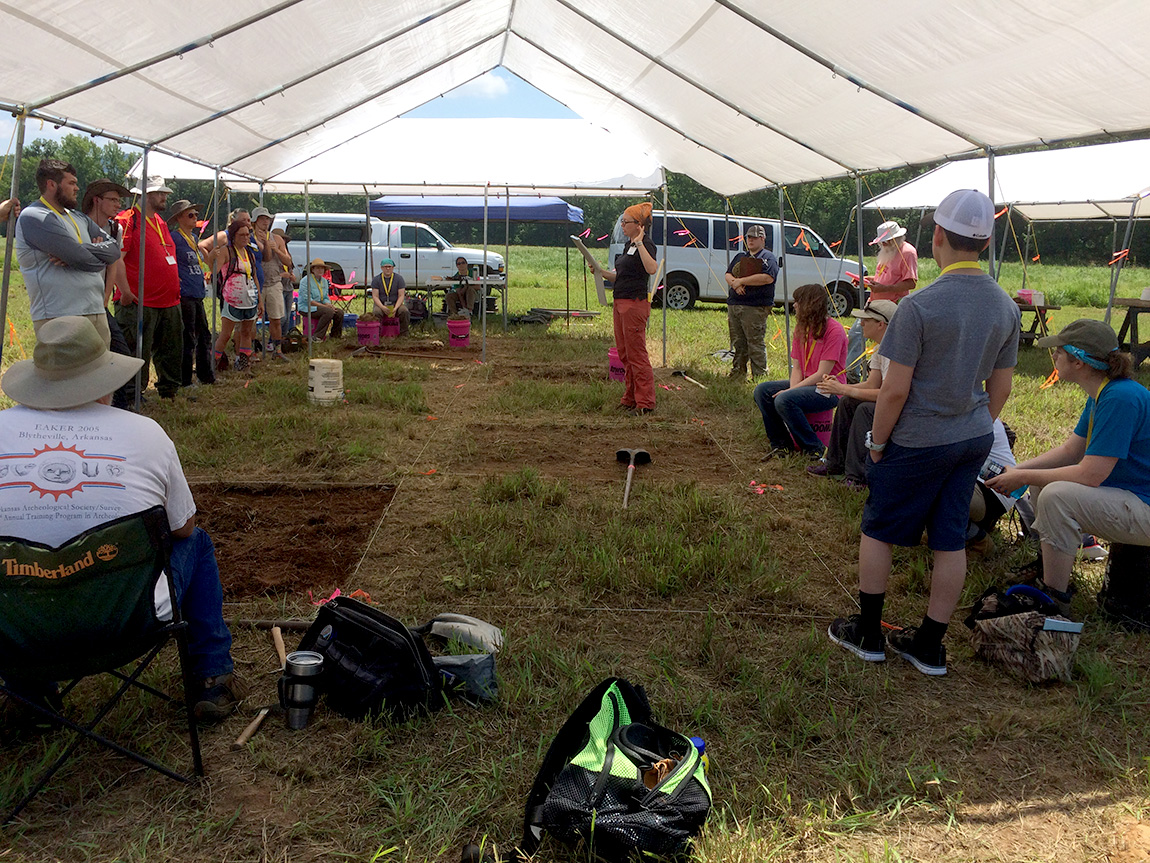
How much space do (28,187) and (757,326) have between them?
27244 millimetres

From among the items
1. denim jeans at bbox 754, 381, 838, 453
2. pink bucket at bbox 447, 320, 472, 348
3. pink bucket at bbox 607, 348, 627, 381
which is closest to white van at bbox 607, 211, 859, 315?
pink bucket at bbox 447, 320, 472, 348

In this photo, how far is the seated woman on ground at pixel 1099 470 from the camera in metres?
3.35

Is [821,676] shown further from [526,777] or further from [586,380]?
[586,380]

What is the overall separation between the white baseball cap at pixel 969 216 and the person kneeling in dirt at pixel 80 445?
8.50 ft

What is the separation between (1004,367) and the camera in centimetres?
304

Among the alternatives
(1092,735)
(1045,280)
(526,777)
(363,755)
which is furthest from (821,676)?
(1045,280)

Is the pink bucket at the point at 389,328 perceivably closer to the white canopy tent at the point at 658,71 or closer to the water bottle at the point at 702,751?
the white canopy tent at the point at 658,71

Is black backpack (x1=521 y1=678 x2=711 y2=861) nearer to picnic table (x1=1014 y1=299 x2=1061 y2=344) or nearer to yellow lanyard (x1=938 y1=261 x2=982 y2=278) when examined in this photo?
yellow lanyard (x1=938 y1=261 x2=982 y2=278)

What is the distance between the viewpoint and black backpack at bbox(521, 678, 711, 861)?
2123 millimetres

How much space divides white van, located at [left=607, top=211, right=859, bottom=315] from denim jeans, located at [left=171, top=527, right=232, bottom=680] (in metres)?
14.0

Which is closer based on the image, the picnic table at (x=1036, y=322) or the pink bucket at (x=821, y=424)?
the pink bucket at (x=821, y=424)

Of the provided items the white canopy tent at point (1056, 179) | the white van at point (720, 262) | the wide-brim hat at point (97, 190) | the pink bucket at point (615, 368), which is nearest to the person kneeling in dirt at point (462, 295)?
the white van at point (720, 262)

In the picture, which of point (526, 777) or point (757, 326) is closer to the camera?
point (526, 777)

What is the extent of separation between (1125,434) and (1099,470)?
0.55ft
